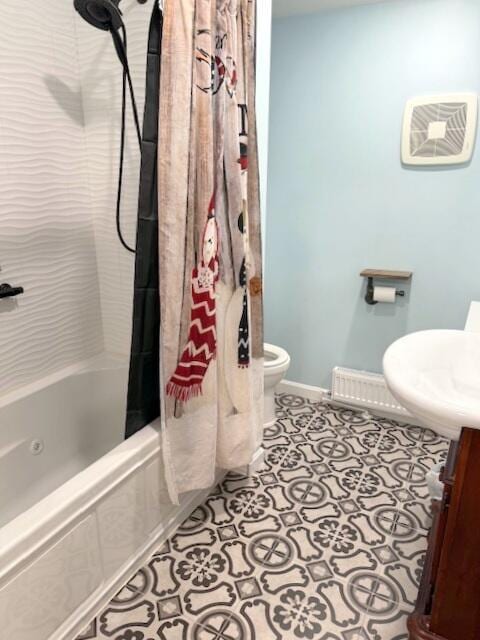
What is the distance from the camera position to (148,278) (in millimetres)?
1408

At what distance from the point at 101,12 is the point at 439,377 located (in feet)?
5.08

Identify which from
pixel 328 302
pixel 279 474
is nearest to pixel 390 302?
pixel 328 302

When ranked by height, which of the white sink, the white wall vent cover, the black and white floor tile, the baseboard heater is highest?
the white wall vent cover

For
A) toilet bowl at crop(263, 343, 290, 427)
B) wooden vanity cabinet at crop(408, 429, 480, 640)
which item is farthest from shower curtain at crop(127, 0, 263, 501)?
wooden vanity cabinet at crop(408, 429, 480, 640)

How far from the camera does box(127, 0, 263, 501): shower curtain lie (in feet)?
4.12

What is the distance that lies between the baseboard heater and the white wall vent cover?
3.96 ft

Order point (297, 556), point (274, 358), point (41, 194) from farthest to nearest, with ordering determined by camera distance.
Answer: point (274, 358) < point (41, 194) < point (297, 556)

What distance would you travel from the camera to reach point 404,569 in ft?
5.08

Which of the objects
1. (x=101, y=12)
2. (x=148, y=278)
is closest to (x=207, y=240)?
(x=148, y=278)

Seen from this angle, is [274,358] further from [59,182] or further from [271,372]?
[59,182]

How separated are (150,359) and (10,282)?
0.80m

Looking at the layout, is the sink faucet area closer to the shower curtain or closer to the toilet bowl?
the shower curtain

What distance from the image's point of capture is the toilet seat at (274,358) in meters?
2.28

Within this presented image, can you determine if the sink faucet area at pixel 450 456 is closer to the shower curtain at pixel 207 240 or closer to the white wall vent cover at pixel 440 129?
the shower curtain at pixel 207 240
